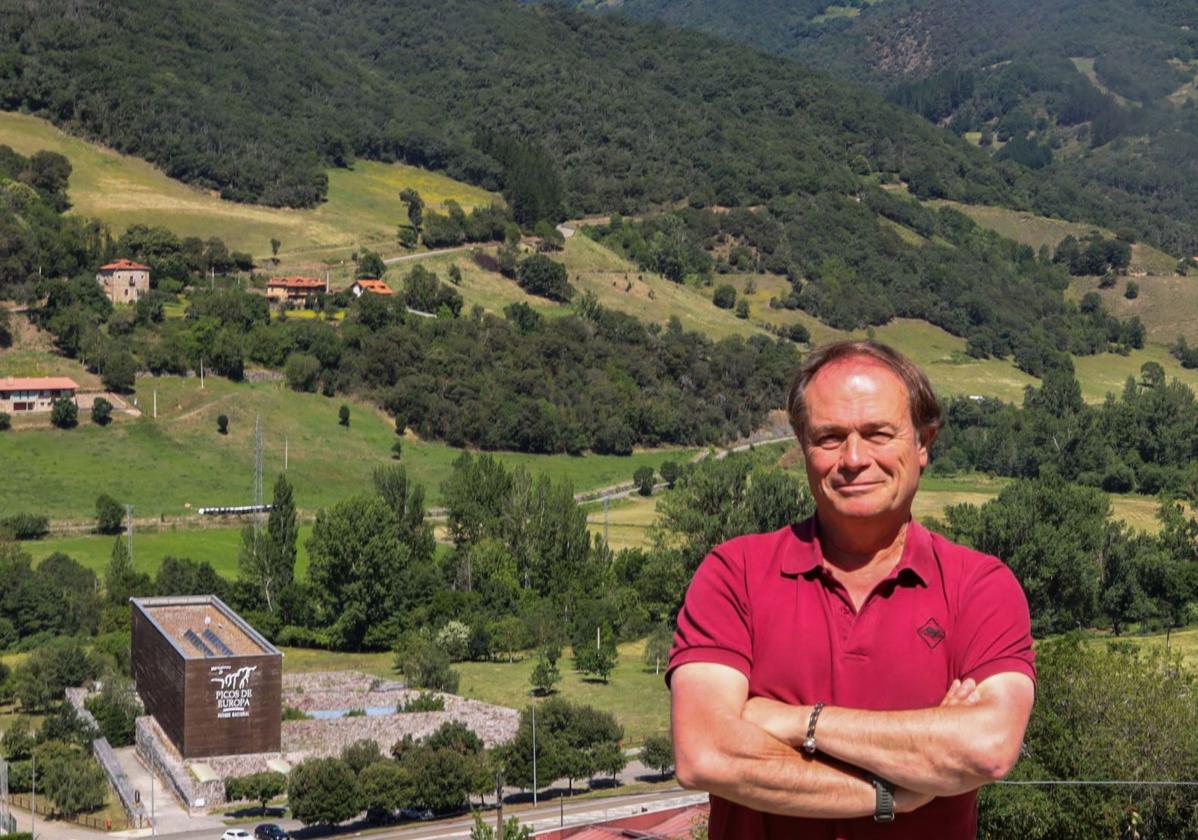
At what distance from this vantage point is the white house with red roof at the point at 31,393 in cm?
7869

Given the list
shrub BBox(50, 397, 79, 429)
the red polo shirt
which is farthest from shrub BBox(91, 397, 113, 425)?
the red polo shirt

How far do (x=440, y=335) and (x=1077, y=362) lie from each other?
5255cm

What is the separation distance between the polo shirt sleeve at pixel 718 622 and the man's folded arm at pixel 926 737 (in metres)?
0.19

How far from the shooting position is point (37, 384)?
79500mm

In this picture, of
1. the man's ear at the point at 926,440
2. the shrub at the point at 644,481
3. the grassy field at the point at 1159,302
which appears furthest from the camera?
the grassy field at the point at 1159,302

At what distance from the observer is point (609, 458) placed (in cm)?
9062

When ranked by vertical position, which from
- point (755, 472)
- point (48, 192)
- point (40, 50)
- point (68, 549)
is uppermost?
point (40, 50)

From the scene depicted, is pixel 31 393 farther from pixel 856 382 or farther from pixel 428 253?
pixel 856 382

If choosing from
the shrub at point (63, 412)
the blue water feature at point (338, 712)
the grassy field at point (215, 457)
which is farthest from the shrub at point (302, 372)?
the blue water feature at point (338, 712)

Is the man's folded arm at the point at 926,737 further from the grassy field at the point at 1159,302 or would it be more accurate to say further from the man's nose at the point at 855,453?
the grassy field at the point at 1159,302

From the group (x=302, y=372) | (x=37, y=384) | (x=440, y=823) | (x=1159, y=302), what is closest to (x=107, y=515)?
(x=37, y=384)

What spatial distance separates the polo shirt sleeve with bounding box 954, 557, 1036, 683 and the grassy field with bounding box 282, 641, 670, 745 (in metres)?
42.4

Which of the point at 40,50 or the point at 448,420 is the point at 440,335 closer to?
the point at 448,420

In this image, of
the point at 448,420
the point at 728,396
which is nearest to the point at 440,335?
the point at 448,420
